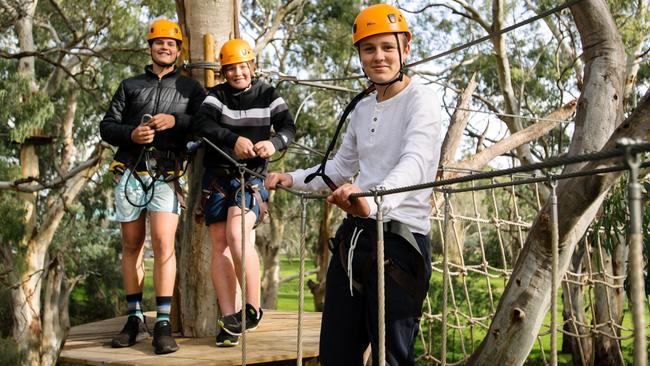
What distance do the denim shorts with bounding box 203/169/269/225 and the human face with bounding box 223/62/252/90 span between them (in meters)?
0.37

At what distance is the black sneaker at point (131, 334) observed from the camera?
10.7ft

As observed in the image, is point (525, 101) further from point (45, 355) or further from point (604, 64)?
point (604, 64)

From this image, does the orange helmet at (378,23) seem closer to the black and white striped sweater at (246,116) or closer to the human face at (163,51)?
the black and white striped sweater at (246,116)

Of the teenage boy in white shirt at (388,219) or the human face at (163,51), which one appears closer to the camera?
the teenage boy in white shirt at (388,219)

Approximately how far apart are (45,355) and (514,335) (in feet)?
44.0

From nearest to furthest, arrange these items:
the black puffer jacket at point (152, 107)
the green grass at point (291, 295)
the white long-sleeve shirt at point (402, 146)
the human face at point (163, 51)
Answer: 1. the white long-sleeve shirt at point (402, 146)
2. the black puffer jacket at point (152, 107)
3. the human face at point (163, 51)
4. the green grass at point (291, 295)

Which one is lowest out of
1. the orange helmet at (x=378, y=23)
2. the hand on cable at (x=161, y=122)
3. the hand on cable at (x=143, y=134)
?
the hand on cable at (x=143, y=134)

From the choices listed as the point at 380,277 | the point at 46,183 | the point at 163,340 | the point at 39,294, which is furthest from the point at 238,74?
the point at 39,294

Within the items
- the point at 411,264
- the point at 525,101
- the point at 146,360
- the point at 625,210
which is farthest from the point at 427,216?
the point at 525,101

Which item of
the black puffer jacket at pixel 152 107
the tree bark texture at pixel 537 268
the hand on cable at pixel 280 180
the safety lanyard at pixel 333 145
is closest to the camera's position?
the safety lanyard at pixel 333 145

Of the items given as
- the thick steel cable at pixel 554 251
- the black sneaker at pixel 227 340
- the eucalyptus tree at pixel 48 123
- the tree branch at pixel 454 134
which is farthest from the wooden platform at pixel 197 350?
the eucalyptus tree at pixel 48 123

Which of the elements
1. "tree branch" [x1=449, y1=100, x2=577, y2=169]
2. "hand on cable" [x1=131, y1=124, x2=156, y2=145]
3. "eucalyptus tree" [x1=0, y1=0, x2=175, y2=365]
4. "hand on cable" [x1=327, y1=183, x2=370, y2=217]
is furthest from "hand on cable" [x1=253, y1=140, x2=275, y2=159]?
"eucalyptus tree" [x1=0, y1=0, x2=175, y2=365]

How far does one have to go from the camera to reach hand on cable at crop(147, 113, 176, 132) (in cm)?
324

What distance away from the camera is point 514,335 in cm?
336
